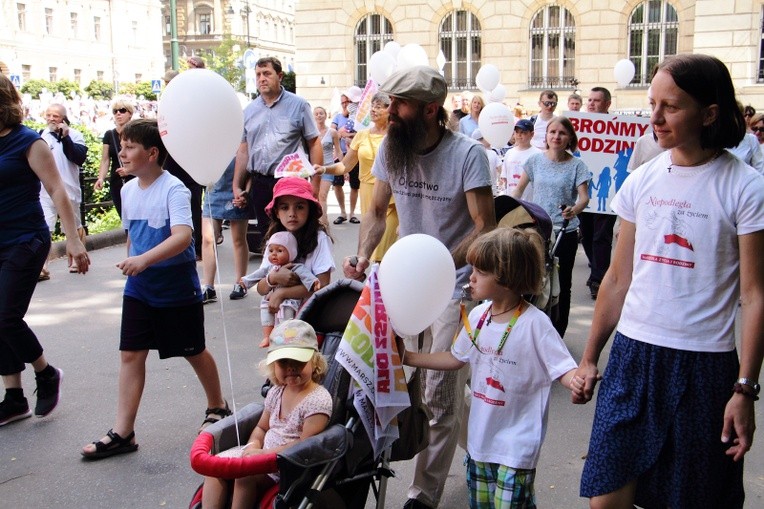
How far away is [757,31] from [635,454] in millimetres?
30610

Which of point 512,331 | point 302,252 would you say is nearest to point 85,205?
point 302,252

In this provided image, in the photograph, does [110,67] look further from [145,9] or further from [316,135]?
[316,135]

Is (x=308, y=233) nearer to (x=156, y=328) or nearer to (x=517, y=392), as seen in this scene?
(x=156, y=328)

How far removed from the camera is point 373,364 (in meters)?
3.28

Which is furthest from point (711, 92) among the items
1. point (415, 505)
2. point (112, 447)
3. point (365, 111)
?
point (365, 111)

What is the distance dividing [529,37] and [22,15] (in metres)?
46.7

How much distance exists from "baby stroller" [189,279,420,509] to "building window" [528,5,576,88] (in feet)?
110

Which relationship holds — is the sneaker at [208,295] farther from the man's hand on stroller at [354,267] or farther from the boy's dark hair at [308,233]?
the man's hand on stroller at [354,267]

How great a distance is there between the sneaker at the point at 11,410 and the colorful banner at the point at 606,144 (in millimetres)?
5792

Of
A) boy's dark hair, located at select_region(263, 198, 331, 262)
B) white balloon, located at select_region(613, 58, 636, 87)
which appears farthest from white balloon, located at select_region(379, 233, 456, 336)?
white balloon, located at select_region(613, 58, 636, 87)

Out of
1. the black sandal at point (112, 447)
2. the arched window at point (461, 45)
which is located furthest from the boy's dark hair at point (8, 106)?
the arched window at point (461, 45)

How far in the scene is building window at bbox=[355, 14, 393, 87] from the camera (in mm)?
38156

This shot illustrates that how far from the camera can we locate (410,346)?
14.5 ft

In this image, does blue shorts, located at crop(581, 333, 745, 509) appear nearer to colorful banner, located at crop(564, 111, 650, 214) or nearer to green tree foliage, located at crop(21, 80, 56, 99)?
colorful banner, located at crop(564, 111, 650, 214)
